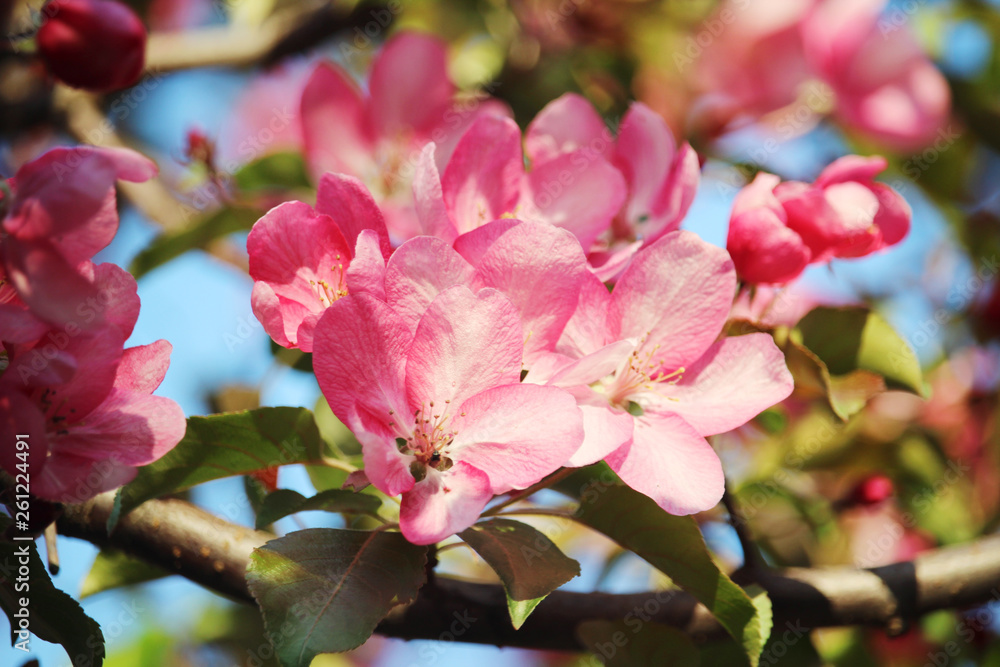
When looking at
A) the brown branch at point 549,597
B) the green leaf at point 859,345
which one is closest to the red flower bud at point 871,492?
the brown branch at point 549,597

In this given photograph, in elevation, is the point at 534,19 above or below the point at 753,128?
above

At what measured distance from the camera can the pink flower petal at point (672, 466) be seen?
2.33 feet

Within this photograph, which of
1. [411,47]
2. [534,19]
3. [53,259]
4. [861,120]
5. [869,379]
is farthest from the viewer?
[534,19]

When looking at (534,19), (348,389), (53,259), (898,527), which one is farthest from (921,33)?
(53,259)

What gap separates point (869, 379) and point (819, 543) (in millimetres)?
785

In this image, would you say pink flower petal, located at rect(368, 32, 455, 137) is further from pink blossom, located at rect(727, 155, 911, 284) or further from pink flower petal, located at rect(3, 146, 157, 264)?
pink flower petal, located at rect(3, 146, 157, 264)

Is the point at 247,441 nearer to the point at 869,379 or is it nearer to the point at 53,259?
the point at 53,259

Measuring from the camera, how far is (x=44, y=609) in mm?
750

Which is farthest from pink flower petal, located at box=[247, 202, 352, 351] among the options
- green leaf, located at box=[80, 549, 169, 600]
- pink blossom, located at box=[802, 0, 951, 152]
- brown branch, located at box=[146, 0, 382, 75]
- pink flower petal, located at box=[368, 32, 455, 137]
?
pink blossom, located at box=[802, 0, 951, 152]

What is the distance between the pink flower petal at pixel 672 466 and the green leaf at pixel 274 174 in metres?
0.92

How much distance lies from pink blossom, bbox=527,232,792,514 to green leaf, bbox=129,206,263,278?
26.6 inches

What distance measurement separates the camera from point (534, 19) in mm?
2020

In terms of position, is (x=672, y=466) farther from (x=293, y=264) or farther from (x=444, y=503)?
(x=293, y=264)

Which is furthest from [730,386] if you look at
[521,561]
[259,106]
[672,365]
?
[259,106]
